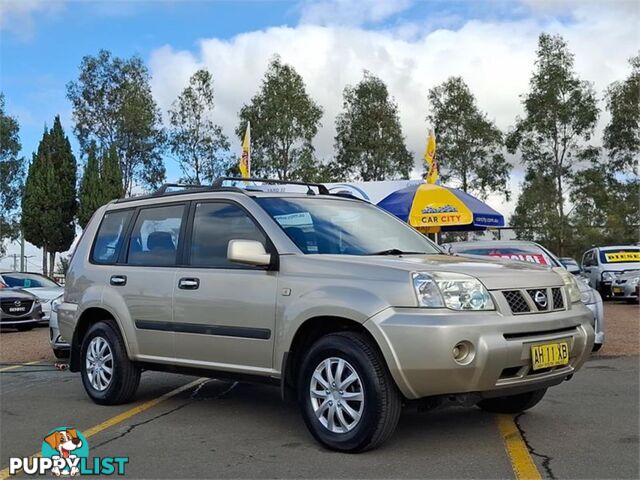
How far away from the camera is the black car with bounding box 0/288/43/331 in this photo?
1477 cm

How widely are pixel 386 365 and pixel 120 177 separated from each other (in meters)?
37.5

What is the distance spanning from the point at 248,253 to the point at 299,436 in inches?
54.2

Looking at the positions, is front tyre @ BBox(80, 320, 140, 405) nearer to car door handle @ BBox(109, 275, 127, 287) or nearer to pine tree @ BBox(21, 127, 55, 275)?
car door handle @ BBox(109, 275, 127, 287)

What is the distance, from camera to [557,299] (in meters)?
4.84

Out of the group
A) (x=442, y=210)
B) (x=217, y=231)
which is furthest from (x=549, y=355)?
(x=442, y=210)

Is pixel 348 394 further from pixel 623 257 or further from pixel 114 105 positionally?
pixel 114 105

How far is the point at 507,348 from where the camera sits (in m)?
4.29

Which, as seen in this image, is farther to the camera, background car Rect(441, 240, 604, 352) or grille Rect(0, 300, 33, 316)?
grille Rect(0, 300, 33, 316)

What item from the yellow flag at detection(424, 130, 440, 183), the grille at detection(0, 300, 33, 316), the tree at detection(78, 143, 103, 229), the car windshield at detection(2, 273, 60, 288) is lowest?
the grille at detection(0, 300, 33, 316)

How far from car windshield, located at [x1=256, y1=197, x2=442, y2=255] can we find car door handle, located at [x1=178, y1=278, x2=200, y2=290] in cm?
79

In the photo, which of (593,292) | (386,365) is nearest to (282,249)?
(386,365)

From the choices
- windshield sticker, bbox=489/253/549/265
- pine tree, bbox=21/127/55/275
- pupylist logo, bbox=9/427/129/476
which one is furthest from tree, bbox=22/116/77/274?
pupylist logo, bbox=9/427/129/476

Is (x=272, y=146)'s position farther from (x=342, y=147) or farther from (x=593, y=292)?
(x=593, y=292)

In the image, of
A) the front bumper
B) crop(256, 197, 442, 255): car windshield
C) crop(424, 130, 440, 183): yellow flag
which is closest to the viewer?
the front bumper
